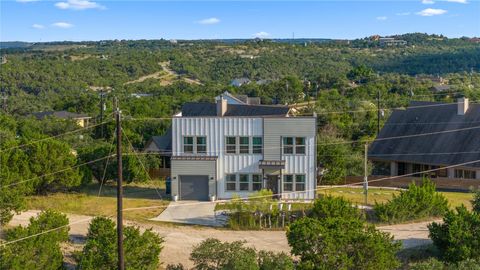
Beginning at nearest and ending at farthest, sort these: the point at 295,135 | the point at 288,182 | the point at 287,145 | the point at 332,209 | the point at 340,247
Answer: the point at 340,247, the point at 332,209, the point at 295,135, the point at 287,145, the point at 288,182

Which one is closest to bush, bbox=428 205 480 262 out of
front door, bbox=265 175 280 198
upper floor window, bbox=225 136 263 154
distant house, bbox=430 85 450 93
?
front door, bbox=265 175 280 198

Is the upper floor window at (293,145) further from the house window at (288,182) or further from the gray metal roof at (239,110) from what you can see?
the gray metal roof at (239,110)

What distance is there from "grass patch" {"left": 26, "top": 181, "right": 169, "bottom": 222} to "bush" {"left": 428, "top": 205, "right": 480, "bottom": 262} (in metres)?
13.1

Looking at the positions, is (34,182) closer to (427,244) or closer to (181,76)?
(427,244)

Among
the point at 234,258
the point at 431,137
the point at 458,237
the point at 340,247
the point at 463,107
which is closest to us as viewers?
the point at 234,258

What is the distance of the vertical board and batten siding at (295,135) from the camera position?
32500 mm

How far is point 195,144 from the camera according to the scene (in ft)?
109

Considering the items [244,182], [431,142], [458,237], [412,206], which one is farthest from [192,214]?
[431,142]

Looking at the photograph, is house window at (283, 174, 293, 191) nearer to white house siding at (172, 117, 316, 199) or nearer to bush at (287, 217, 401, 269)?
Result: white house siding at (172, 117, 316, 199)

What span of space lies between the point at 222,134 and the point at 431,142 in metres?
13.8

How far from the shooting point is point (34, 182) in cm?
3200

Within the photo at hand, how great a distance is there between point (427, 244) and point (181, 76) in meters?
97.3

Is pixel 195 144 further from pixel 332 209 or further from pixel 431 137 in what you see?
pixel 431 137

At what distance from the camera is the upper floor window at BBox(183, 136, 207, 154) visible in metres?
33.2
